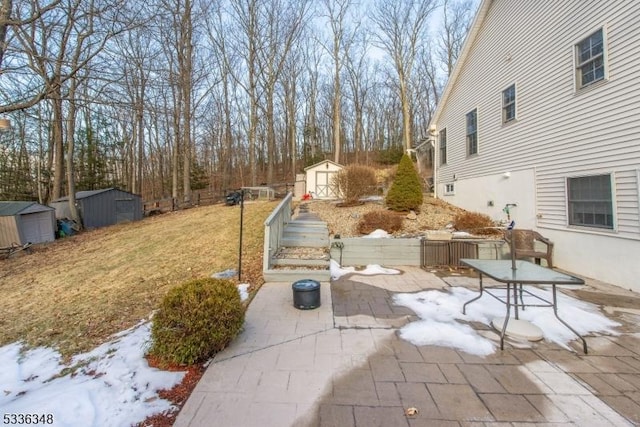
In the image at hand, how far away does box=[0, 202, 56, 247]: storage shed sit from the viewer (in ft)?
39.5

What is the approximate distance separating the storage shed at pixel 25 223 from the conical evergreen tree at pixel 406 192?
14879mm

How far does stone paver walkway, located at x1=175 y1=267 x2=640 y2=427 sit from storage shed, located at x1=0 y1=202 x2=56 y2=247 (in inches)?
560

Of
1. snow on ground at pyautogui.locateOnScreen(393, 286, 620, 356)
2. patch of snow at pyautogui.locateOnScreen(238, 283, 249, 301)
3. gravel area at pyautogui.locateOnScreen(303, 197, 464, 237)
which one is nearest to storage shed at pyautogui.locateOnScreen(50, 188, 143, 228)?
gravel area at pyautogui.locateOnScreen(303, 197, 464, 237)

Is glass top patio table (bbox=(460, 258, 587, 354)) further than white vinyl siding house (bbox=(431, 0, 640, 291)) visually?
No

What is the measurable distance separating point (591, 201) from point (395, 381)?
5.58m

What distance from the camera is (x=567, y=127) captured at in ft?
19.7

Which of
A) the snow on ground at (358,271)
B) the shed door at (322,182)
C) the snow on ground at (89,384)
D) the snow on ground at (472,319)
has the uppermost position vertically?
the shed door at (322,182)

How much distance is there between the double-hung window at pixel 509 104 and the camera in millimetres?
7857

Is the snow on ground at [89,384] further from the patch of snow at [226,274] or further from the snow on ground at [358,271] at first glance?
the snow on ground at [358,271]

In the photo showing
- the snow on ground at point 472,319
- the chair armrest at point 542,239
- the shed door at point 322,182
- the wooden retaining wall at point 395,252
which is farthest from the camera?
the shed door at point 322,182

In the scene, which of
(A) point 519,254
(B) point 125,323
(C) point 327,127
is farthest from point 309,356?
(C) point 327,127

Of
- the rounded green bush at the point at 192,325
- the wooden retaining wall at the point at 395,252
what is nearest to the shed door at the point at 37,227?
the wooden retaining wall at the point at 395,252

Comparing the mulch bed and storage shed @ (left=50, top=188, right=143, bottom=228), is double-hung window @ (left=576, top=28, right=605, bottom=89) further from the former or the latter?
storage shed @ (left=50, top=188, right=143, bottom=228)

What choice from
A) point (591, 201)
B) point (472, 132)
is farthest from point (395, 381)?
point (472, 132)
